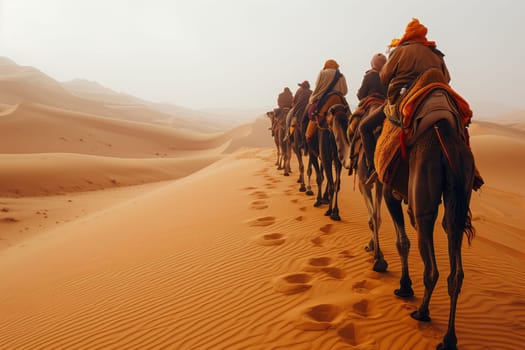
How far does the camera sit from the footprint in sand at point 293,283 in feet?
13.1

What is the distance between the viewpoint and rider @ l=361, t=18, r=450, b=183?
3264mm

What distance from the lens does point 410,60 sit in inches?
129

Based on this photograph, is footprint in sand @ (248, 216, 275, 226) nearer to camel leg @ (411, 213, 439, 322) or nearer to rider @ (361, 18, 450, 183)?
camel leg @ (411, 213, 439, 322)

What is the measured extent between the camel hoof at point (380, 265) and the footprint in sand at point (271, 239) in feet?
5.24

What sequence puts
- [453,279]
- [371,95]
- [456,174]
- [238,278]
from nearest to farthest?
[456,174] → [453,279] → [238,278] → [371,95]

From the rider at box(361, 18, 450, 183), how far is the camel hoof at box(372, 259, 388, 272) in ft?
6.94

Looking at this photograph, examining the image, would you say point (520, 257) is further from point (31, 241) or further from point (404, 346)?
point (31, 241)

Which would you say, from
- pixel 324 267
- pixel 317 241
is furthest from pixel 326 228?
pixel 324 267

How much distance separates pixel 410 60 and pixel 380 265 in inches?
104

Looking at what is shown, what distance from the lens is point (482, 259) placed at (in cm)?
509

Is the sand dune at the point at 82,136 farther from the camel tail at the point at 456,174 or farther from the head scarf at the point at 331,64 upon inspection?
the camel tail at the point at 456,174

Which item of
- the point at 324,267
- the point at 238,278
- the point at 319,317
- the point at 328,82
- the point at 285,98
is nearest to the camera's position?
the point at 319,317

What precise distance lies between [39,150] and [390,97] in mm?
26671

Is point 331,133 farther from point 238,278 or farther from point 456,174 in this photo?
point 456,174
